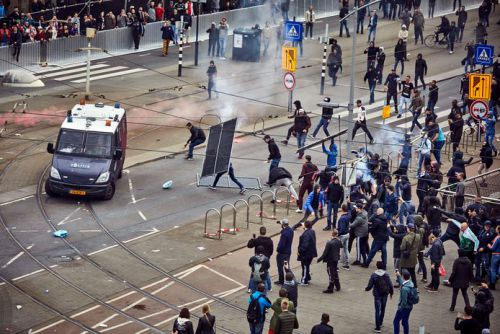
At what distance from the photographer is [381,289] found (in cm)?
2664

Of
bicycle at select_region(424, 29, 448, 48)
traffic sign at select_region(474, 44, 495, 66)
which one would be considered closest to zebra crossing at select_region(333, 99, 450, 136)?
traffic sign at select_region(474, 44, 495, 66)

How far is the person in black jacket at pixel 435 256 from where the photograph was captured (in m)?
28.8

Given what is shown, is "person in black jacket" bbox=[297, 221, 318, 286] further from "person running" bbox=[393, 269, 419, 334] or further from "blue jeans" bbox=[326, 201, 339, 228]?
"blue jeans" bbox=[326, 201, 339, 228]

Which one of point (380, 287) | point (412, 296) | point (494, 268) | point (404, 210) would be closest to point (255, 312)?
point (380, 287)

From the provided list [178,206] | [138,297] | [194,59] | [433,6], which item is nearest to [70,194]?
[178,206]

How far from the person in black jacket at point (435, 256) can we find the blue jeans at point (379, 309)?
2396 mm

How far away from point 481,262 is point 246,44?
26536mm

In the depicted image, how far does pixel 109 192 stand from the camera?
3603 centimetres

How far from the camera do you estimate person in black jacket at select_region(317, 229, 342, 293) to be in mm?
28594

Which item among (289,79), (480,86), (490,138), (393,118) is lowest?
(393,118)

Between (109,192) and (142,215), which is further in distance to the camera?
(109,192)

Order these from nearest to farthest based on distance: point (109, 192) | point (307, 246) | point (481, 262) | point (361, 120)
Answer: point (307, 246), point (481, 262), point (109, 192), point (361, 120)

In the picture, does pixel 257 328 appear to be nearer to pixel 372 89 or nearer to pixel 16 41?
pixel 372 89

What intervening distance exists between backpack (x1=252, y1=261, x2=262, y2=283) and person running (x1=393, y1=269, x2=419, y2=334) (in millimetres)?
3172
